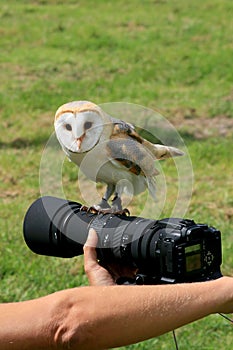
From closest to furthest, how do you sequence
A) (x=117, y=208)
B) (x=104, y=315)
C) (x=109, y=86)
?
1. (x=104, y=315)
2. (x=117, y=208)
3. (x=109, y=86)

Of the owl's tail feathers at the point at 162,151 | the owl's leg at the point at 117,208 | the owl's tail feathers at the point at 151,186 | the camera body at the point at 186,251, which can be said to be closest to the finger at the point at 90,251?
the camera body at the point at 186,251

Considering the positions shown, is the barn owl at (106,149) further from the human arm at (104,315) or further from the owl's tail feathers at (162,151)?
the human arm at (104,315)

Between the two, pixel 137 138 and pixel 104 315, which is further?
pixel 137 138

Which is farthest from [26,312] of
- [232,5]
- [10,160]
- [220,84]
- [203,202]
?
[232,5]

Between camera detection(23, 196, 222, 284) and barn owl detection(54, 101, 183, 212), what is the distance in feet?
0.64

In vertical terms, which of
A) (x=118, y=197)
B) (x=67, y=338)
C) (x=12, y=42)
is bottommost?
(x=12, y=42)

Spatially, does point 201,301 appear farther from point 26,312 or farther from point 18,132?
point 18,132

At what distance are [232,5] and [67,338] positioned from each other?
975 cm

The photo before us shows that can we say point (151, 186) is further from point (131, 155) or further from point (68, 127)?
point (68, 127)

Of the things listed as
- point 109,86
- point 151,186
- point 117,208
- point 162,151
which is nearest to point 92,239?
point 117,208

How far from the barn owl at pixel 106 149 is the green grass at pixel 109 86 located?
1340 millimetres

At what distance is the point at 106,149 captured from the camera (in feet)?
8.99

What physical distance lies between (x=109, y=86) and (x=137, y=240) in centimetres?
Answer: 618

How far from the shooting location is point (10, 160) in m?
6.62
